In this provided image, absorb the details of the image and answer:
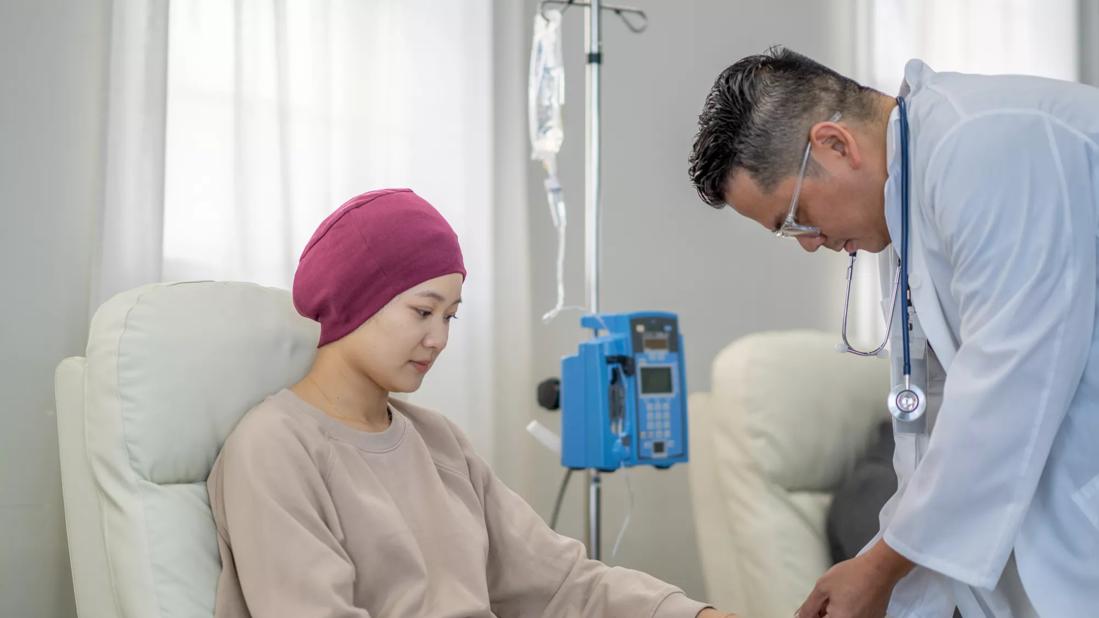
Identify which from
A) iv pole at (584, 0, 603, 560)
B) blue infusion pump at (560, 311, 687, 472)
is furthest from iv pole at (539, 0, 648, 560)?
blue infusion pump at (560, 311, 687, 472)

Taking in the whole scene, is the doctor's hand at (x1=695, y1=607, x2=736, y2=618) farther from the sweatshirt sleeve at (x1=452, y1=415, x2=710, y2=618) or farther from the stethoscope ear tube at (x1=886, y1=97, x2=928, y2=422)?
the stethoscope ear tube at (x1=886, y1=97, x2=928, y2=422)

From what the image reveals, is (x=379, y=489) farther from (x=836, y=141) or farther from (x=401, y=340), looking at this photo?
(x=836, y=141)

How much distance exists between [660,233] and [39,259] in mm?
1735

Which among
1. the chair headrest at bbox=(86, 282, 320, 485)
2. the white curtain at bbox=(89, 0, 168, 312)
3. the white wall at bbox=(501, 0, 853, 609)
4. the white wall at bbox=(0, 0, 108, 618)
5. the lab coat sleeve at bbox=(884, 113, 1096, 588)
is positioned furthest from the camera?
the white wall at bbox=(501, 0, 853, 609)

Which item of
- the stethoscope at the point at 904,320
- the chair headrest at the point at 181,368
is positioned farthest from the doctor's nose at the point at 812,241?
the chair headrest at the point at 181,368

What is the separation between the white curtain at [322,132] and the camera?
2002mm

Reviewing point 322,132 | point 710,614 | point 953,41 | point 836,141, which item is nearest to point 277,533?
point 710,614

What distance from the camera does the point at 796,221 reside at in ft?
4.44

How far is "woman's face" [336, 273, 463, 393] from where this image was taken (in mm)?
1438

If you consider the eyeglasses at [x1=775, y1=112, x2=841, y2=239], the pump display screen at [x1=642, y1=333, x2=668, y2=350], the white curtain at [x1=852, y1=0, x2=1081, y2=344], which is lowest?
the pump display screen at [x1=642, y1=333, x2=668, y2=350]

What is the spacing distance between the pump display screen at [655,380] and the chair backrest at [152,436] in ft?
3.00

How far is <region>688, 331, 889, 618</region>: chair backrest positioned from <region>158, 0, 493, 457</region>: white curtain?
636mm

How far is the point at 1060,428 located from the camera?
1.19 m

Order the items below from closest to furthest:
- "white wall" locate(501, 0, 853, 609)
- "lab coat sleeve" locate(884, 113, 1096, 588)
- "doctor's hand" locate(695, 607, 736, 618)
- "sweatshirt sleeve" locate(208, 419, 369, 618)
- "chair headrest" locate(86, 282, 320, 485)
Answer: "lab coat sleeve" locate(884, 113, 1096, 588)
"sweatshirt sleeve" locate(208, 419, 369, 618)
"chair headrest" locate(86, 282, 320, 485)
"doctor's hand" locate(695, 607, 736, 618)
"white wall" locate(501, 0, 853, 609)
